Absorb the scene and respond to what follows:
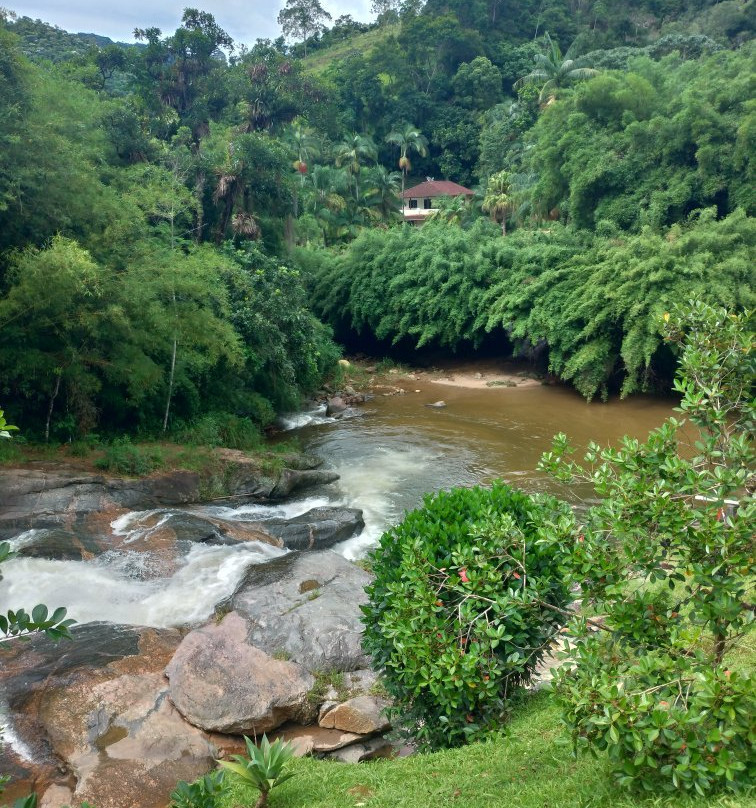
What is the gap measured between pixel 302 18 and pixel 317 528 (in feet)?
241

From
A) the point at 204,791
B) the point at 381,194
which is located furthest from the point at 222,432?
the point at 381,194

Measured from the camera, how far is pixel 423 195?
45938 mm

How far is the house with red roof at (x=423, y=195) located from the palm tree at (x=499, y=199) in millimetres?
6744

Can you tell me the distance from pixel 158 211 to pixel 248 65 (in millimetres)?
28938

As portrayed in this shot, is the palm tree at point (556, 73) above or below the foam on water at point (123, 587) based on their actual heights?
above

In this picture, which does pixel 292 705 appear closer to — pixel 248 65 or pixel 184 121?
pixel 184 121

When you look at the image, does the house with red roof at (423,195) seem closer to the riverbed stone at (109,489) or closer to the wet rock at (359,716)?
the riverbed stone at (109,489)

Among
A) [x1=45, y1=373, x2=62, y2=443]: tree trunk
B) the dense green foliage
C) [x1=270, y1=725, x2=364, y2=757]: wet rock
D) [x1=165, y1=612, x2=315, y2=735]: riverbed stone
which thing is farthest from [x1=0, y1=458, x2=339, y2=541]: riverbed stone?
the dense green foliage

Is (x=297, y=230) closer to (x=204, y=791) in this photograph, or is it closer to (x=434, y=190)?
(x=434, y=190)

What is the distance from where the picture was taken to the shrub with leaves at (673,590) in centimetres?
302

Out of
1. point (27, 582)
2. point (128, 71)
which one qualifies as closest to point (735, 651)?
point (27, 582)

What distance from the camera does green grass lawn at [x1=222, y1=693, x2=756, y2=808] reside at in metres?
3.71

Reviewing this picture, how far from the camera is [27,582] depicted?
998cm

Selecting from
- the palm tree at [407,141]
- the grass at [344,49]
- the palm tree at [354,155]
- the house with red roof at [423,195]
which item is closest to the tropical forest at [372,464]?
the palm tree at [354,155]
